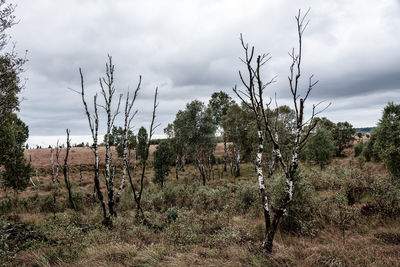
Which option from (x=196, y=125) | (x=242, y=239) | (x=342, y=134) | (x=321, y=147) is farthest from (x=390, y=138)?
(x=342, y=134)

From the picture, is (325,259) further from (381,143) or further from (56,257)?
(381,143)

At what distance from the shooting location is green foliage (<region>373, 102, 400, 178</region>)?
54.1 feet

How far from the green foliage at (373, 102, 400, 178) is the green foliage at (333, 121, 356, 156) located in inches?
1494

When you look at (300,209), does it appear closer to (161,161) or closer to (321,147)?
(161,161)

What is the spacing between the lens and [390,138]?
1702 cm

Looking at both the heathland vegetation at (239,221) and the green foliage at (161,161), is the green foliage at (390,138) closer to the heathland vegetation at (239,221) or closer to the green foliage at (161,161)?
the heathland vegetation at (239,221)

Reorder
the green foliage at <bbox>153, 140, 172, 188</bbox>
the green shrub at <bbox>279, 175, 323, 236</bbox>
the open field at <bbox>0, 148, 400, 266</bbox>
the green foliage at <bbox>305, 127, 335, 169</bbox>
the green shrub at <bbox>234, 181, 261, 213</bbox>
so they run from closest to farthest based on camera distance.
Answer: the open field at <bbox>0, 148, 400, 266</bbox> < the green shrub at <bbox>279, 175, 323, 236</bbox> < the green shrub at <bbox>234, 181, 261, 213</bbox> < the green foliage at <bbox>153, 140, 172, 188</bbox> < the green foliage at <bbox>305, 127, 335, 169</bbox>

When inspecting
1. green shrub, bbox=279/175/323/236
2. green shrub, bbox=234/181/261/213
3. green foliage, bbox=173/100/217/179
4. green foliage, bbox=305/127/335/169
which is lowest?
green shrub, bbox=234/181/261/213

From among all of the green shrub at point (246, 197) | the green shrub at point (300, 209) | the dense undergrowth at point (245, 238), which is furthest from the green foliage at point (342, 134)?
the green shrub at point (300, 209)

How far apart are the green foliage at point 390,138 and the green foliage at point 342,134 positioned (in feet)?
124

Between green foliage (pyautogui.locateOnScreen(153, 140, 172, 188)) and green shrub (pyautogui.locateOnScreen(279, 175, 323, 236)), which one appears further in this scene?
green foliage (pyautogui.locateOnScreen(153, 140, 172, 188))

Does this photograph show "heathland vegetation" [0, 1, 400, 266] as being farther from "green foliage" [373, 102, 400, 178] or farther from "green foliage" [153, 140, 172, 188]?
"green foliage" [153, 140, 172, 188]

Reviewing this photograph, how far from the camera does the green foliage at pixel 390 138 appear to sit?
16.5 m

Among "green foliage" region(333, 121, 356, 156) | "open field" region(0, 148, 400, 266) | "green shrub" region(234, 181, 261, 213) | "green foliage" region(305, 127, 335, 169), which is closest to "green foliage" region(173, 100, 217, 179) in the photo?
"green shrub" region(234, 181, 261, 213)
